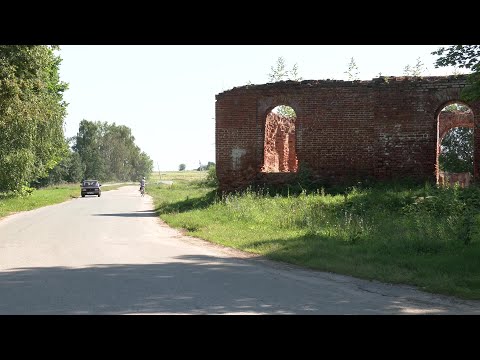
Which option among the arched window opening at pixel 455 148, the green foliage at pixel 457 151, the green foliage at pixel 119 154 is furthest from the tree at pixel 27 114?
the green foliage at pixel 119 154

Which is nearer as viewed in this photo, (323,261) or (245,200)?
(323,261)

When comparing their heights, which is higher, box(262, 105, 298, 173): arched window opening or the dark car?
box(262, 105, 298, 173): arched window opening

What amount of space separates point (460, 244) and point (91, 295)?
740 cm

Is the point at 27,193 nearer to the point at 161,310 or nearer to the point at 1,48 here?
the point at 1,48

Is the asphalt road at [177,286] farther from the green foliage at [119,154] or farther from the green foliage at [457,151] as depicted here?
the green foliage at [119,154]

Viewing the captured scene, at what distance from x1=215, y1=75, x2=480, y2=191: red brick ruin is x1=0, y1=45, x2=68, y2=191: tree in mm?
8132

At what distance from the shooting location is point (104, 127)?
152000 millimetres

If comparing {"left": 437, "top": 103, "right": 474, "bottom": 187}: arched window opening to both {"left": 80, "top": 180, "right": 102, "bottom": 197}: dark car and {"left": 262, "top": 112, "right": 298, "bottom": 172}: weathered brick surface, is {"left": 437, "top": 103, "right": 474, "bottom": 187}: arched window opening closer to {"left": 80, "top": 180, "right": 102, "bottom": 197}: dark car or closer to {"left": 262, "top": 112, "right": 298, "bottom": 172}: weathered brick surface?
{"left": 262, "top": 112, "right": 298, "bottom": 172}: weathered brick surface

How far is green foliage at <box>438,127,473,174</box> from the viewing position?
4294 centimetres

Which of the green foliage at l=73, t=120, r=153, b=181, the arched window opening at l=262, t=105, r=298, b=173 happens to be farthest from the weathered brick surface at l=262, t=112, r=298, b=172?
the green foliage at l=73, t=120, r=153, b=181

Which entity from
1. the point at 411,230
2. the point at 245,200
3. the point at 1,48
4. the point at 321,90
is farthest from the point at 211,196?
the point at 411,230

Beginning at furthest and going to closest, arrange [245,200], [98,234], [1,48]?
1. [245,200]
2. [1,48]
3. [98,234]

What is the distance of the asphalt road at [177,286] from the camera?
757 cm

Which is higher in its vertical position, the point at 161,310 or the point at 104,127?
the point at 104,127
